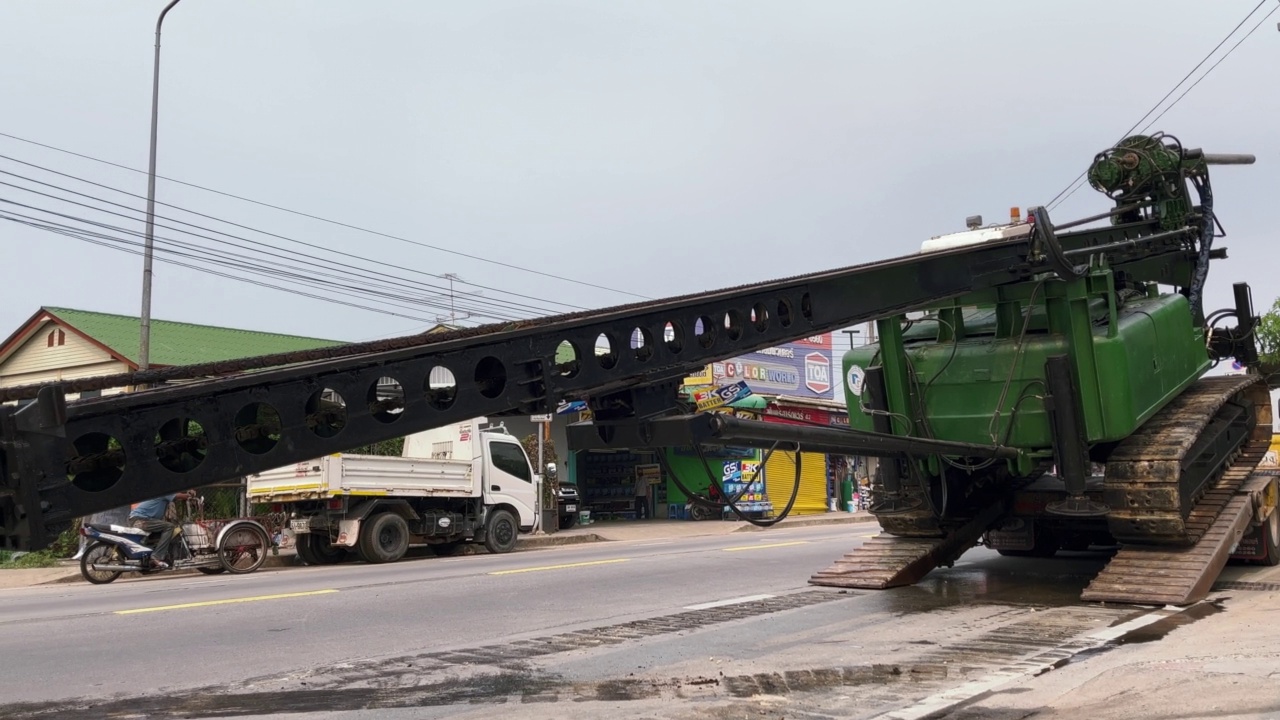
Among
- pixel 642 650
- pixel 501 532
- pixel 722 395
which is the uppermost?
pixel 722 395

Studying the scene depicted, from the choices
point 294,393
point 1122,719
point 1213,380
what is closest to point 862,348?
point 1213,380

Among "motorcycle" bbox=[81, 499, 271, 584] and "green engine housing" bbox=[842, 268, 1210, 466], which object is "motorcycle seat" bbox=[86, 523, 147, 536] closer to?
"motorcycle" bbox=[81, 499, 271, 584]

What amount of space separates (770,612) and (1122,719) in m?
4.68

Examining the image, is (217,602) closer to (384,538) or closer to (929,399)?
(384,538)

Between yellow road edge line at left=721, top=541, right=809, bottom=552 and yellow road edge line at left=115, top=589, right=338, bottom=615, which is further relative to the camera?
yellow road edge line at left=721, top=541, right=809, bottom=552

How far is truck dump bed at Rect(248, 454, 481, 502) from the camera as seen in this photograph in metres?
18.8

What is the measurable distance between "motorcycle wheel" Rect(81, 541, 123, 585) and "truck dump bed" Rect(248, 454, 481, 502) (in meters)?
2.57

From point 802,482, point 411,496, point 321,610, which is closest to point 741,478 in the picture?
point 802,482

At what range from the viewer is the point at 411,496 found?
66.0 ft

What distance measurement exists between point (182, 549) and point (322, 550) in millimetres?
2743

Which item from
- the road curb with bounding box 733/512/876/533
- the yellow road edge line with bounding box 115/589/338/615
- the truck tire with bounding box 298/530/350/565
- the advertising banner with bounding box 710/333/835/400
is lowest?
the yellow road edge line with bounding box 115/589/338/615

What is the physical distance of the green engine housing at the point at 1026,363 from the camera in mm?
9469

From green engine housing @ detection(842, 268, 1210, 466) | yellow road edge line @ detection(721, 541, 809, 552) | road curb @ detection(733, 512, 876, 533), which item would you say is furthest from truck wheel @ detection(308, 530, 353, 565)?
green engine housing @ detection(842, 268, 1210, 466)

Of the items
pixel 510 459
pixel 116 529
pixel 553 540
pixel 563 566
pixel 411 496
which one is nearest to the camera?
pixel 563 566
